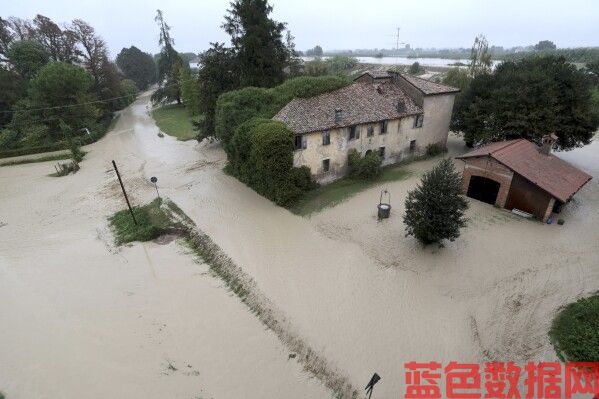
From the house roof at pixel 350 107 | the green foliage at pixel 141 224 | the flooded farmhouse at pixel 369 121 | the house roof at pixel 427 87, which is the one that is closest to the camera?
the green foliage at pixel 141 224

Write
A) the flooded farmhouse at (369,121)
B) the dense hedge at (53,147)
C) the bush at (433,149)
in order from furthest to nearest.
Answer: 1. the dense hedge at (53,147)
2. the bush at (433,149)
3. the flooded farmhouse at (369,121)

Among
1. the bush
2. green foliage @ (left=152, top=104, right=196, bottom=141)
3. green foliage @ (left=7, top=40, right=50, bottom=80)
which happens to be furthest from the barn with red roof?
green foliage @ (left=7, top=40, right=50, bottom=80)

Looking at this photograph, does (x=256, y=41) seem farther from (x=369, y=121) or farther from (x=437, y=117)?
(x=437, y=117)

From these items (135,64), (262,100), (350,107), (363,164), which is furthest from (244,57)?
(135,64)

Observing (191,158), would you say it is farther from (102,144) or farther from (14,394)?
(14,394)

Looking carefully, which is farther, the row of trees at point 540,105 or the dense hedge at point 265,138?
the row of trees at point 540,105

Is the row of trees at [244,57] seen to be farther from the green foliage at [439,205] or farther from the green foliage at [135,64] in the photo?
the green foliage at [135,64]

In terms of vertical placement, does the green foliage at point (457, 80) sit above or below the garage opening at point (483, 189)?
above

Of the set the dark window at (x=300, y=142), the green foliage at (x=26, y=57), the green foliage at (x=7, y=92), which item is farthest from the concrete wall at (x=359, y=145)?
the green foliage at (x=26, y=57)
